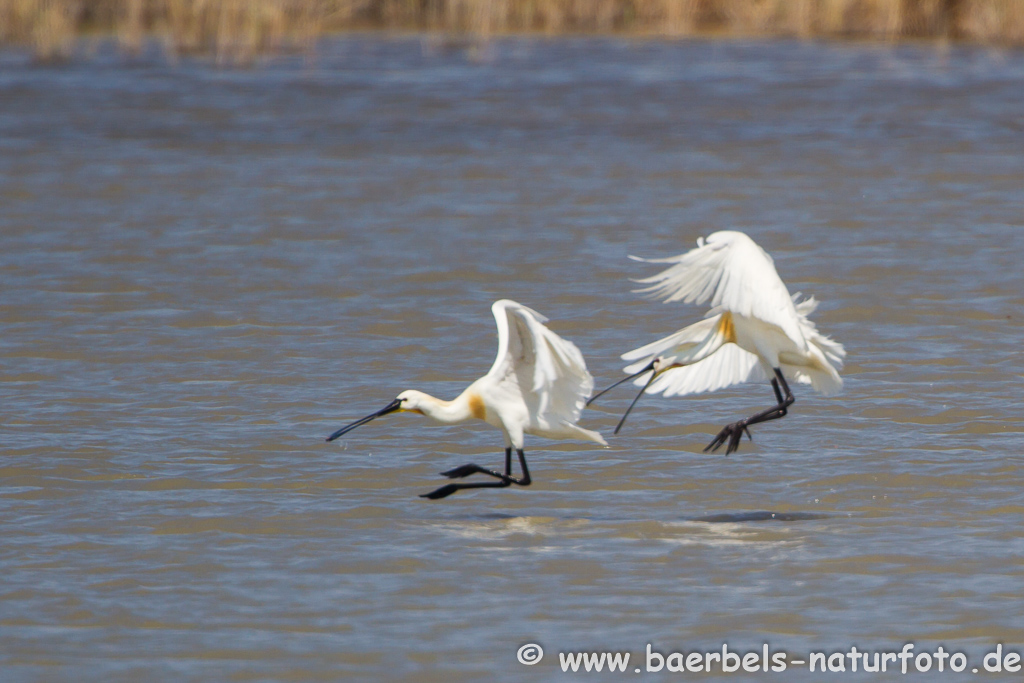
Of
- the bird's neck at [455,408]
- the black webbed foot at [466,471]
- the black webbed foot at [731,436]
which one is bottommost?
the black webbed foot at [466,471]

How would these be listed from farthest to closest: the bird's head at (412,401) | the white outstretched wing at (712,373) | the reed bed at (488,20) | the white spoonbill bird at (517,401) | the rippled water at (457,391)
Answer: the reed bed at (488,20), the white outstretched wing at (712,373), the bird's head at (412,401), the white spoonbill bird at (517,401), the rippled water at (457,391)

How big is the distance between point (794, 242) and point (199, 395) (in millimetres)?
5108

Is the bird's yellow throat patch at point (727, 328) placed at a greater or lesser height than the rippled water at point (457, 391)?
greater

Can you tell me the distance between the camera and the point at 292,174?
48.8 ft

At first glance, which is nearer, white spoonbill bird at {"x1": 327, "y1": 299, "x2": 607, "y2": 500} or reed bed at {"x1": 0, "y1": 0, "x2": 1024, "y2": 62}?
white spoonbill bird at {"x1": 327, "y1": 299, "x2": 607, "y2": 500}

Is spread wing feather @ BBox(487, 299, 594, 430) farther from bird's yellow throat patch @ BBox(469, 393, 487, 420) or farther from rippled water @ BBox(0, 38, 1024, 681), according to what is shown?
rippled water @ BBox(0, 38, 1024, 681)

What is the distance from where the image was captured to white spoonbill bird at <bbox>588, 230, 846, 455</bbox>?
606 centimetres

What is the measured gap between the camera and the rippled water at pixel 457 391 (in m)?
5.38

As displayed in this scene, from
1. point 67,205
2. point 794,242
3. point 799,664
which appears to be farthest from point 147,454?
point 67,205

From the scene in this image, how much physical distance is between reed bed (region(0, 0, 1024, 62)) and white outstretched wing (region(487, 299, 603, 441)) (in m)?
16.7

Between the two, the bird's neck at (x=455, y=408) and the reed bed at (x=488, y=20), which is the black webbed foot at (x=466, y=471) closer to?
the bird's neck at (x=455, y=408)

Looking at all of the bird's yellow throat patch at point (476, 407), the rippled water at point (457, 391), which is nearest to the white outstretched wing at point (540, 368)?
the bird's yellow throat patch at point (476, 407)

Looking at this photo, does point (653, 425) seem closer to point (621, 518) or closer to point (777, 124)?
point (621, 518)

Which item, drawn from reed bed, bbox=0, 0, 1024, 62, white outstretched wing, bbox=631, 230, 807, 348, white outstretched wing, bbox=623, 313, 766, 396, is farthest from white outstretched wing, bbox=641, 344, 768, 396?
reed bed, bbox=0, 0, 1024, 62
